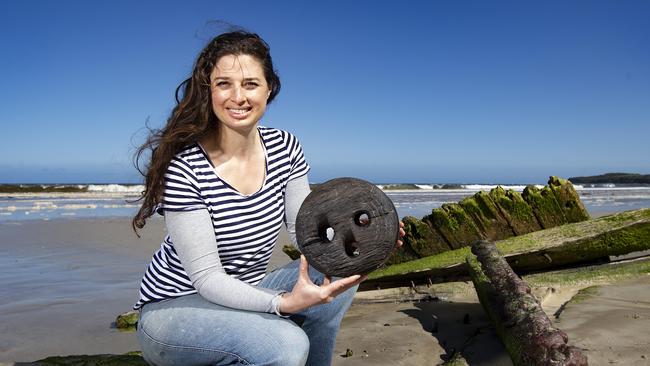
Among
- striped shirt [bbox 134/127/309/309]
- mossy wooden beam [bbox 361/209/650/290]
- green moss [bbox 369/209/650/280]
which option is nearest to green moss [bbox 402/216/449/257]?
mossy wooden beam [bbox 361/209/650/290]

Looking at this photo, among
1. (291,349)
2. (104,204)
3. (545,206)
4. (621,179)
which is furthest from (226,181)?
(621,179)

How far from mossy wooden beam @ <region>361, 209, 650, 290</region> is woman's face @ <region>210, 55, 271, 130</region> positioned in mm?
3451

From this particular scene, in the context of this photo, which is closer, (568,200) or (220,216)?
(220,216)

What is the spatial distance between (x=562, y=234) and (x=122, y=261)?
23.9 feet

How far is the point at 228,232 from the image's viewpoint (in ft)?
9.26

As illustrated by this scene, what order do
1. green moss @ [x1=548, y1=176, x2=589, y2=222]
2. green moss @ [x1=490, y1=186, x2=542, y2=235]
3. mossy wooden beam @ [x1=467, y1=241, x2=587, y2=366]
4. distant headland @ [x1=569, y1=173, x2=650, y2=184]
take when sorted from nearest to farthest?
1. mossy wooden beam @ [x1=467, y1=241, x2=587, y2=366]
2. green moss @ [x1=548, y1=176, x2=589, y2=222]
3. green moss @ [x1=490, y1=186, x2=542, y2=235]
4. distant headland @ [x1=569, y1=173, x2=650, y2=184]

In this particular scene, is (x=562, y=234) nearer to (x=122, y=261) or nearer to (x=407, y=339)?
(x=407, y=339)

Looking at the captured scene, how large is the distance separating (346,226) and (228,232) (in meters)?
0.68

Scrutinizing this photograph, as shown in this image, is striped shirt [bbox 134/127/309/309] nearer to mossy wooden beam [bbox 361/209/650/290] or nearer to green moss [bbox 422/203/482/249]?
mossy wooden beam [bbox 361/209/650/290]

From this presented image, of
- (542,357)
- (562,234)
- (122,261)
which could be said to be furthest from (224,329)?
(122,261)

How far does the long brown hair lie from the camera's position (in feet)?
9.21

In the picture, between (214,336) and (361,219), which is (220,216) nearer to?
(214,336)

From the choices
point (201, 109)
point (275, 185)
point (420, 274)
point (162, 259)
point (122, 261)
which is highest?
point (201, 109)

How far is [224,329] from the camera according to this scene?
2.54m
